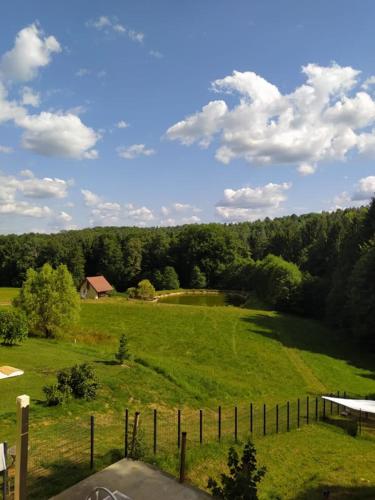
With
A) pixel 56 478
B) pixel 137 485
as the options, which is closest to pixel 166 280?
pixel 56 478

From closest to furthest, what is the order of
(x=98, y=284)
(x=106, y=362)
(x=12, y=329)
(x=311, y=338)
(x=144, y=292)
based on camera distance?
(x=106, y=362) < (x=12, y=329) < (x=311, y=338) < (x=144, y=292) < (x=98, y=284)

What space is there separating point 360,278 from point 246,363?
18.2 m

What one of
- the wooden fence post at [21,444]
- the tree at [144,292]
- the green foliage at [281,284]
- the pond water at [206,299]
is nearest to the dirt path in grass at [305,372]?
the green foliage at [281,284]

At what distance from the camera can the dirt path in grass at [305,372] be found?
2869 cm

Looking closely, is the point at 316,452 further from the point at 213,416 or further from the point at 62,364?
the point at 62,364

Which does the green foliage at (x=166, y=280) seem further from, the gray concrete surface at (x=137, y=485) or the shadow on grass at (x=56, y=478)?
the gray concrete surface at (x=137, y=485)

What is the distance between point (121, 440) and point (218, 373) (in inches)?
650

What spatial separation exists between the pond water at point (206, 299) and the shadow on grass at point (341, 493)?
58.3 m

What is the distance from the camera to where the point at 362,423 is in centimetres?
1934

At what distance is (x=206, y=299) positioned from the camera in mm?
76750

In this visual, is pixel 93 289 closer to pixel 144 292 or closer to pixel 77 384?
pixel 144 292

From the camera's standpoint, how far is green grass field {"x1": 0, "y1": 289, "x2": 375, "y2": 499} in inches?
510

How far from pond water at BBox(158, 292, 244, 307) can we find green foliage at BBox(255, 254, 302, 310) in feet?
22.0

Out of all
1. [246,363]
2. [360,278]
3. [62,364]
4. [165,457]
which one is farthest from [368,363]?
[165,457]
